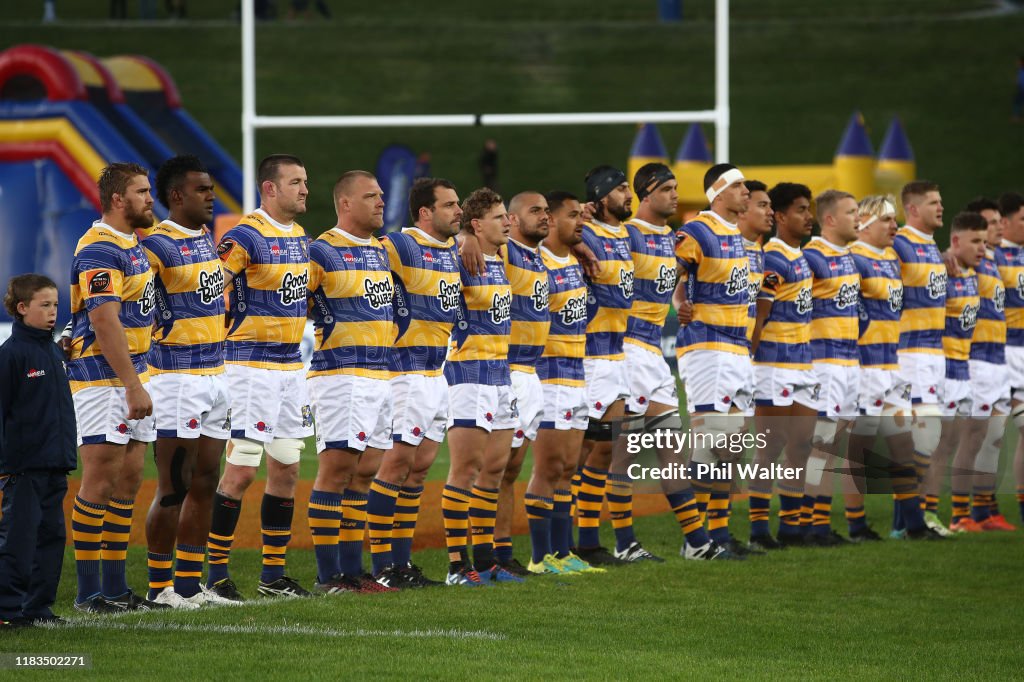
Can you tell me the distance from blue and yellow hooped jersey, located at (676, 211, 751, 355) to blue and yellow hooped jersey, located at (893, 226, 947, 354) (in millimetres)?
1872

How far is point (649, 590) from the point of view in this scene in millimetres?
9578

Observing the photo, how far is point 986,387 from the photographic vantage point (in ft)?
42.7

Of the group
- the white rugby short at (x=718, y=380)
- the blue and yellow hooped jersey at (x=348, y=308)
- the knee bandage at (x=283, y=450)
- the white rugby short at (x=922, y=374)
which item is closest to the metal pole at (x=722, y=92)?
the white rugby short at (x=922, y=374)

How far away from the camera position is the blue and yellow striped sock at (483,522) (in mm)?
9820

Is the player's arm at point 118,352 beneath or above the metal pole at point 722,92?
beneath

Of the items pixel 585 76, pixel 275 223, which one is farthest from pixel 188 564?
pixel 585 76

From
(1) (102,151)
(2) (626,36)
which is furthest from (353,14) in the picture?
(1) (102,151)

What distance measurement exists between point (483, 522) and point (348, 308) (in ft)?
5.53

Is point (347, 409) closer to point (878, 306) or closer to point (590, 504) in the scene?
point (590, 504)

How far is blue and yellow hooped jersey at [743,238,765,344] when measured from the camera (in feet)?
36.6

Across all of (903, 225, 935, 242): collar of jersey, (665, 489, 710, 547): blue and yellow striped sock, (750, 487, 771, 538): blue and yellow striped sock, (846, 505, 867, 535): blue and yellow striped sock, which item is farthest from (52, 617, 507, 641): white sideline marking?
(903, 225, 935, 242): collar of jersey

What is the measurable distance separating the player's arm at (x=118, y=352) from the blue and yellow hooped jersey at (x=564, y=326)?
305 cm

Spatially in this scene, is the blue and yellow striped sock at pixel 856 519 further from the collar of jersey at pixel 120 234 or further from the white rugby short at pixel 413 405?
the collar of jersey at pixel 120 234

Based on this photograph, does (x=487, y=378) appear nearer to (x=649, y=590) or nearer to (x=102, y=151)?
(x=649, y=590)
